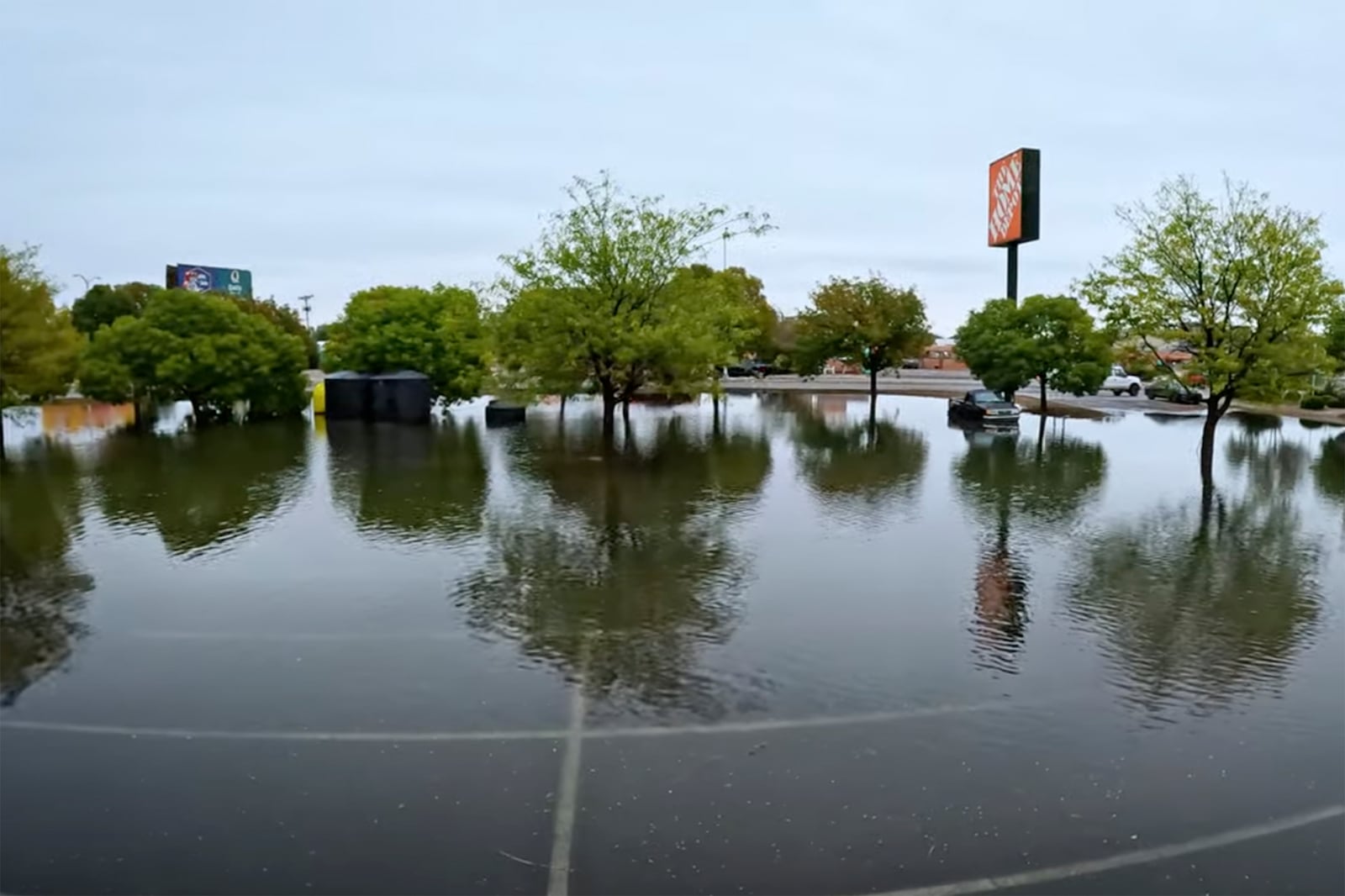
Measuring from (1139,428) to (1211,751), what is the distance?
32399 millimetres

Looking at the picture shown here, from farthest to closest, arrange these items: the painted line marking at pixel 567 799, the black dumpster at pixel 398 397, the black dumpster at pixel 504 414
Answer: the black dumpster at pixel 398 397, the black dumpster at pixel 504 414, the painted line marking at pixel 567 799

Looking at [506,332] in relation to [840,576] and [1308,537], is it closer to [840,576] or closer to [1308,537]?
[840,576]

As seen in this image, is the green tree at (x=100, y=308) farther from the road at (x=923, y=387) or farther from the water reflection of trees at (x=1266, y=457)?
the water reflection of trees at (x=1266, y=457)

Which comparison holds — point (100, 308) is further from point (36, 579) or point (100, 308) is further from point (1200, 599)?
point (1200, 599)

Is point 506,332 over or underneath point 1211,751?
over

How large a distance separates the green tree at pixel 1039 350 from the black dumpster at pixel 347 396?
1072 inches

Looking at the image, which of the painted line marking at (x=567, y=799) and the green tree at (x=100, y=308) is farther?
the green tree at (x=100, y=308)

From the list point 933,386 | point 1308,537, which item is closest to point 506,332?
point 1308,537

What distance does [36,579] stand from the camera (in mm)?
14055

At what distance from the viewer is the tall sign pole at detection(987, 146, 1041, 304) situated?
53.4 metres

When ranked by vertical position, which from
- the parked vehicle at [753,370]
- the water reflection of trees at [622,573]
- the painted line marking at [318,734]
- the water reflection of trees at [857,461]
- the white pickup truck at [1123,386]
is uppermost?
the parked vehicle at [753,370]

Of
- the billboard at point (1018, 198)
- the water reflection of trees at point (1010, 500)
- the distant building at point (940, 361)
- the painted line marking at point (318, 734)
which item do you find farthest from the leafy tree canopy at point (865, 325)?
the distant building at point (940, 361)

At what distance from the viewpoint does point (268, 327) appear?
41.5 meters

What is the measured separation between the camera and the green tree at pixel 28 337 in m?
30.6
